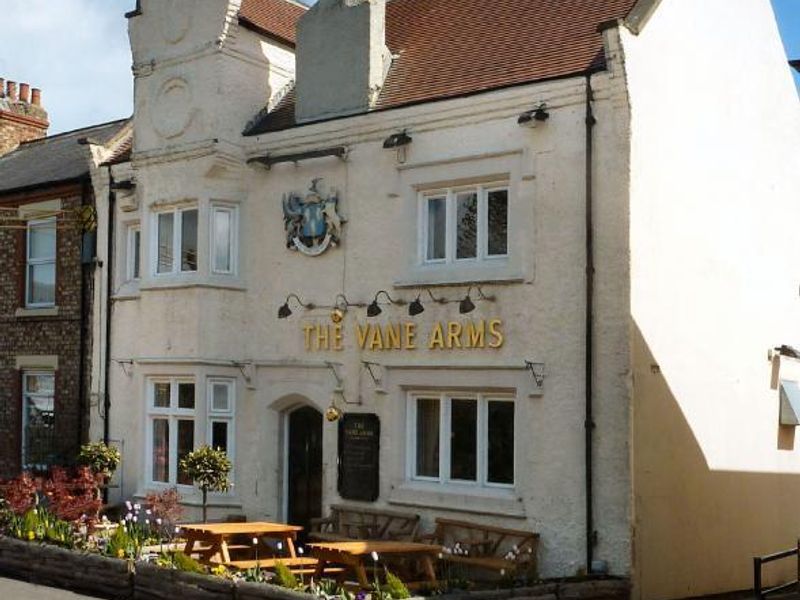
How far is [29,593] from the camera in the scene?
1276 centimetres

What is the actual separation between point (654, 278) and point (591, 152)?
1.72m

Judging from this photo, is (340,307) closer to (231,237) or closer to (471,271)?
(471,271)

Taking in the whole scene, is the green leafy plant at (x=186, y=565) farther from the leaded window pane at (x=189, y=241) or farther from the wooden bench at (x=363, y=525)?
the leaded window pane at (x=189, y=241)

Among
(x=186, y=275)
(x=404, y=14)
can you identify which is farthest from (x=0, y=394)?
(x=404, y=14)

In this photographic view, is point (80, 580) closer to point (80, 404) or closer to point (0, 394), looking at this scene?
point (80, 404)

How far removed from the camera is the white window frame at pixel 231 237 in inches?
645

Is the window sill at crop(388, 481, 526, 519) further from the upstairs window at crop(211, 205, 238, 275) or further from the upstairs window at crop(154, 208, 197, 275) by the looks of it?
the upstairs window at crop(154, 208, 197, 275)

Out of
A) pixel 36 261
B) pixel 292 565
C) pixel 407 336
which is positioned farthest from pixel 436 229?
pixel 36 261

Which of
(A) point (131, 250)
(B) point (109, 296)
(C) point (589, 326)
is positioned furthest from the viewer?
(A) point (131, 250)

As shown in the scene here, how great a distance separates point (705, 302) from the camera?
47.5 ft

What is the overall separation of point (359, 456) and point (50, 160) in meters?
10.7

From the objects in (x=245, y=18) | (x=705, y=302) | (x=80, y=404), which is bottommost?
(x=80, y=404)

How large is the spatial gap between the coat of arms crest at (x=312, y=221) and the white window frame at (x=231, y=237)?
0.97 m

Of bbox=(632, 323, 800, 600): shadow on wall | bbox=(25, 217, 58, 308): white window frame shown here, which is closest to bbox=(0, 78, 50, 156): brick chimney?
bbox=(25, 217, 58, 308): white window frame
